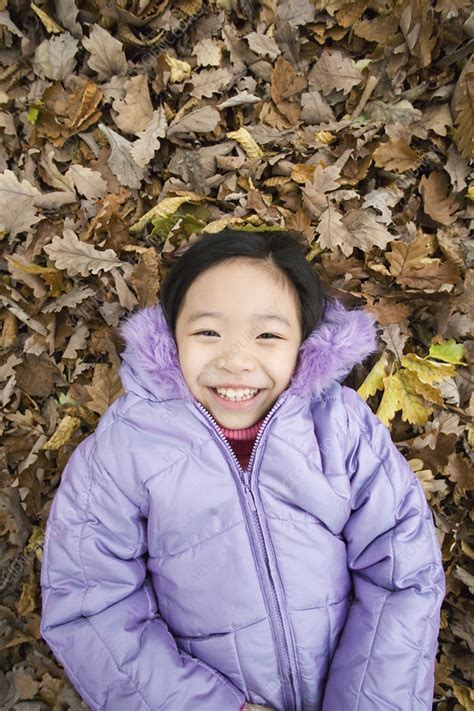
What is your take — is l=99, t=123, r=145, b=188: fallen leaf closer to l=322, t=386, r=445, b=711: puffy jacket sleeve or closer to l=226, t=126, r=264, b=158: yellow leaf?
l=226, t=126, r=264, b=158: yellow leaf

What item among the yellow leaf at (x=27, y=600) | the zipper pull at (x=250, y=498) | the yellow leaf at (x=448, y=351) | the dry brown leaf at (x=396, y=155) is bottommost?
the yellow leaf at (x=27, y=600)

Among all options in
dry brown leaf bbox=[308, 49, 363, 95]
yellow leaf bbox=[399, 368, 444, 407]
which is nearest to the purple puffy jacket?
yellow leaf bbox=[399, 368, 444, 407]

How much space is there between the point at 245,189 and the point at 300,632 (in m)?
2.08

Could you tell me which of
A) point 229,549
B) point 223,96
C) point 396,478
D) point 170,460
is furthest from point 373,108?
point 229,549

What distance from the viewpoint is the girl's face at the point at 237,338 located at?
2.14 m

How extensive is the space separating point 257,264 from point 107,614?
149cm

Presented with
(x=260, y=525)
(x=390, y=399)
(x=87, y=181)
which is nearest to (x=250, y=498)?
(x=260, y=525)

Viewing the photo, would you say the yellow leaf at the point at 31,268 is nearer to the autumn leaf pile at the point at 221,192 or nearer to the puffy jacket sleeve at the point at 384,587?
the autumn leaf pile at the point at 221,192

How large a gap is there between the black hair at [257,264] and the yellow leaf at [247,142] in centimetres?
68

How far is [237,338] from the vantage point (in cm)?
214

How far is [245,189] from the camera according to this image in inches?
114

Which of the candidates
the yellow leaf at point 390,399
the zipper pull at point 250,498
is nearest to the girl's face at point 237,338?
the zipper pull at point 250,498

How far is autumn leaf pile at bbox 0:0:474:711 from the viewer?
108 inches

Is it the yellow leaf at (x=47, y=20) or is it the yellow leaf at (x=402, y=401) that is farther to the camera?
the yellow leaf at (x=47, y=20)
